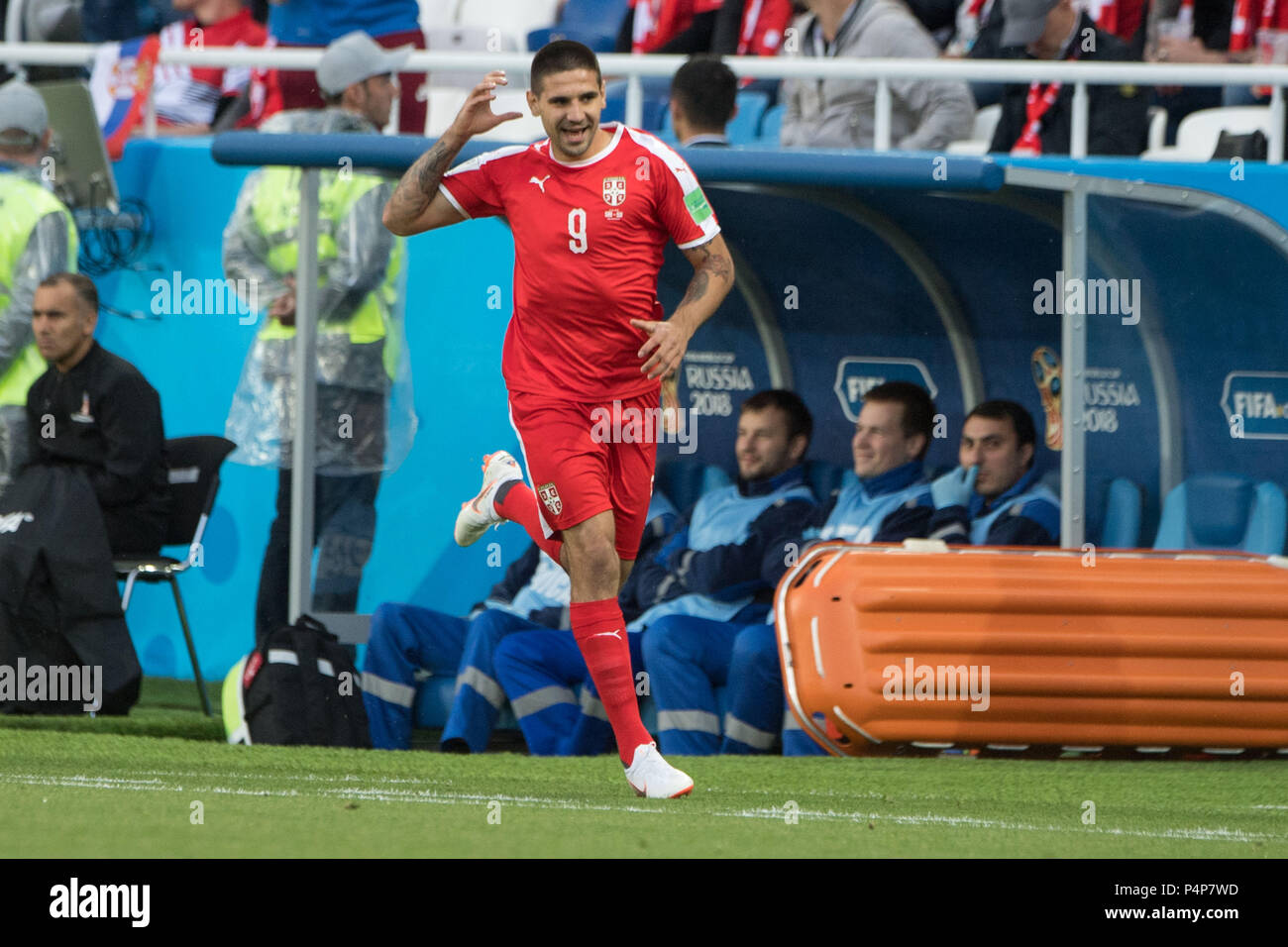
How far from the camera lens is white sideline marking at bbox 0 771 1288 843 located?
5500mm

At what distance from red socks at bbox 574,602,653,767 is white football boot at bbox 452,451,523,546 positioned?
2.90ft

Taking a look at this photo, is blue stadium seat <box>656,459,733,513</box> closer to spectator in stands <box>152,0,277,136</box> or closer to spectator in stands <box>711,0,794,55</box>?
spectator in stands <box>711,0,794,55</box>

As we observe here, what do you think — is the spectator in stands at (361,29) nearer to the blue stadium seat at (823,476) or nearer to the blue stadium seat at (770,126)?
the blue stadium seat at (770,126)

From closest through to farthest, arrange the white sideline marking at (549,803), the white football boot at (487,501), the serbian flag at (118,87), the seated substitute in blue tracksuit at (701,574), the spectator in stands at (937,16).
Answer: the white sideline marking at (549,803)
the white football boot at (487,501)
the seated substitute in blue tracksuit at (701,574)
the serbian flag at (118,87)
the spectator in stands at (937,16)

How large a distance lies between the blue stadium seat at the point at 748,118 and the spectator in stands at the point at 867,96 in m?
0.58

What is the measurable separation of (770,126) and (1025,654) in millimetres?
3883

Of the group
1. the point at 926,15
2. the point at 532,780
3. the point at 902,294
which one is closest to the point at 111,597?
the point at 532,780

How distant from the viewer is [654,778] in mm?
5863

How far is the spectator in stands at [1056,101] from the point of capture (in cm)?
918

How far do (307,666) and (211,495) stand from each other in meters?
1.27

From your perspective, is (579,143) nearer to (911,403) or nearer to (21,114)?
(911,403)

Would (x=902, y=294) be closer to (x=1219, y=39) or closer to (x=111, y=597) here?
(x=1219, y=39)

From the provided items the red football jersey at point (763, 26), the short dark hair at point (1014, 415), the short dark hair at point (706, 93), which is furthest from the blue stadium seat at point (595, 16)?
the short dark hair at point (1014, 415)

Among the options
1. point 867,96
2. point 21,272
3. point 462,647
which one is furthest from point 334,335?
point 867,96
